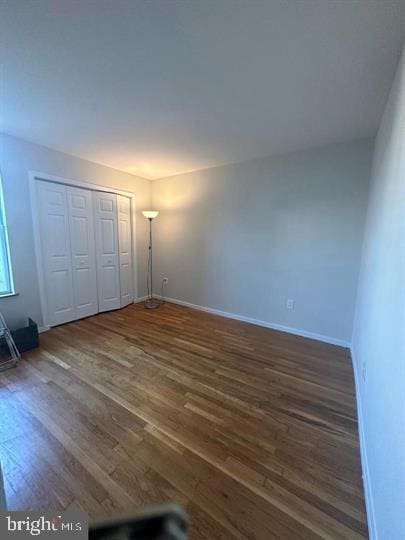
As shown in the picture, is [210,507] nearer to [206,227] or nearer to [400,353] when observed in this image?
[400,353]

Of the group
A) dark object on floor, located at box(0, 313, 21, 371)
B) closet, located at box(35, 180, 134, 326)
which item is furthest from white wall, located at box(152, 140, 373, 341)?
dark object on floor, located at box(0, 313, 21, 371)

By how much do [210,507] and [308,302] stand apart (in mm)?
2440

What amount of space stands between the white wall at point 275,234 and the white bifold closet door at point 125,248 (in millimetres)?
→ 658

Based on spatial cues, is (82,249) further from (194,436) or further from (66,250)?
(194,436)

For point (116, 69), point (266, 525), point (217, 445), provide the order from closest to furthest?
1. point (266, 525)
2. point (217, 445)
3. point (116, 69)

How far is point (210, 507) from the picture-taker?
3.70 ft

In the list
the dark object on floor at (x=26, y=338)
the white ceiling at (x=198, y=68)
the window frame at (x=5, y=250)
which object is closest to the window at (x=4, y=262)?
the window frame at (x=5, y=250)

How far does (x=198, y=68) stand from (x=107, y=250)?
2928 millimetres

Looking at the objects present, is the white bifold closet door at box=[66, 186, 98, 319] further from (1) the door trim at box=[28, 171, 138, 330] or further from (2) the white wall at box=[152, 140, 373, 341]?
(2) the white wall at box=[152, 140, 373, 341]

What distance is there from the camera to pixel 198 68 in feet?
5.05

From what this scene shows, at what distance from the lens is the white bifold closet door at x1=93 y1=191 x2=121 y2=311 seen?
3588 mm

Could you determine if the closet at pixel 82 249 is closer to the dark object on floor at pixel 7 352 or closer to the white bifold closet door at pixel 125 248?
the white bifold closet door at pixel 125 248

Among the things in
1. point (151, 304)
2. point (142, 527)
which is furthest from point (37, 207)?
point (142, 527)

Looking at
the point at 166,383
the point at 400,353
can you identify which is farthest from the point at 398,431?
the point at 166,383
